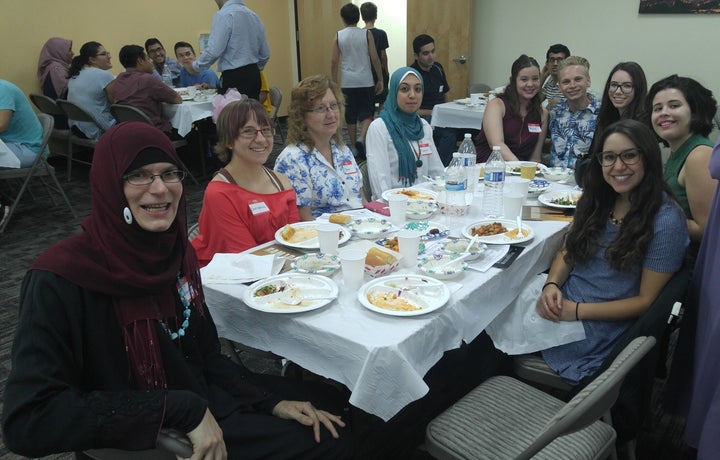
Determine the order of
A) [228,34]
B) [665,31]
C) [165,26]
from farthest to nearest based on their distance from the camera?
1. [165,26]
2. [665,31]
3. [228,34]

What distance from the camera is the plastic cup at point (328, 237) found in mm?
1831

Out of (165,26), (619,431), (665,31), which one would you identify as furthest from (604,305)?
(165,26)

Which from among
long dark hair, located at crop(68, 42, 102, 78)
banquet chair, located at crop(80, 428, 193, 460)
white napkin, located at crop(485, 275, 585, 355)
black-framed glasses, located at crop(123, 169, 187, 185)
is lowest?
white napkin, located at crop(485, 275, 585, 355)

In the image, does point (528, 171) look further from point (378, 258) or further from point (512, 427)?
point (512, 427)

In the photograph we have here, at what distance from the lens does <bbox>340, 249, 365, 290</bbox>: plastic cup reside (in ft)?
5.30

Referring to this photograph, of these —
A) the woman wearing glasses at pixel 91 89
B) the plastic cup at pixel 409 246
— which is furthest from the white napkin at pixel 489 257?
the woman wearing glasses at pixel 91 89

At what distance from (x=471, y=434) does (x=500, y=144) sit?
2.50 meters

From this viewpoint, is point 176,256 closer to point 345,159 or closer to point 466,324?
point 466,324

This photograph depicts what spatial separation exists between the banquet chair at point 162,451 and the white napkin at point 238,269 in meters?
0.60

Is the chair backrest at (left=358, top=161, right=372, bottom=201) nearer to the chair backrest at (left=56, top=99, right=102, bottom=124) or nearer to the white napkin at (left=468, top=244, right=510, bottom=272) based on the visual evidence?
the white napkin at (left=468, top=244, right=510, bottom=272)

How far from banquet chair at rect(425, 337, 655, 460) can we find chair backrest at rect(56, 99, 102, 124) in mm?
4975

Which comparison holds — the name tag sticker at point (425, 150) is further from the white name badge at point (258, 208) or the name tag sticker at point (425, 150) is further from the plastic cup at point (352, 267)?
the plastic cup at point (352, 267)

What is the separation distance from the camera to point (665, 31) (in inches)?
232

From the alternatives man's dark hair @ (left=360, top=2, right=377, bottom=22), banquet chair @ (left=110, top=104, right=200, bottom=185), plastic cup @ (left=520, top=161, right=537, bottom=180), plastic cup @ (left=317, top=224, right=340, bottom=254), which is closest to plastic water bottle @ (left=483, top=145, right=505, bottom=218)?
plastic cup @ (left=520, top=161, right=537, bottom=180)
